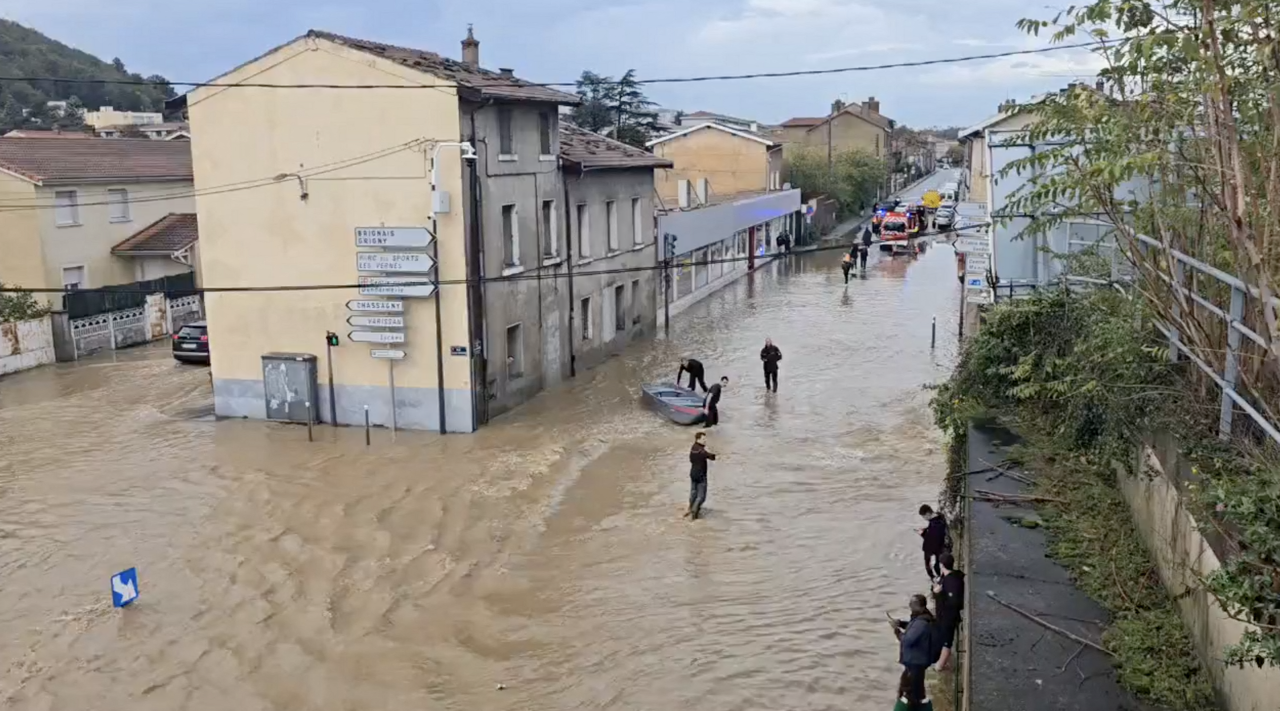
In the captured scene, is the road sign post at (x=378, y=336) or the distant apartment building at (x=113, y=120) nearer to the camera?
the road sign post at (x=378, y=336)

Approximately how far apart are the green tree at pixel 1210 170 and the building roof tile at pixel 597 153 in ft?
57.2

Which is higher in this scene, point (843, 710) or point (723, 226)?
point (723, 226)

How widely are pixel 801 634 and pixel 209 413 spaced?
16580 millimetres

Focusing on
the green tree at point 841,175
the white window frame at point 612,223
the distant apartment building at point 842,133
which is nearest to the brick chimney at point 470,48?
the white window frame at point 612,223

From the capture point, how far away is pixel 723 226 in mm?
44125

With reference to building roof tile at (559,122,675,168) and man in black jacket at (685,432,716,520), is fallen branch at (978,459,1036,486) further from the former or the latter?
building roof tile at (559,122,675,168)

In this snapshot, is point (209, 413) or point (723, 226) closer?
point (209, 413)

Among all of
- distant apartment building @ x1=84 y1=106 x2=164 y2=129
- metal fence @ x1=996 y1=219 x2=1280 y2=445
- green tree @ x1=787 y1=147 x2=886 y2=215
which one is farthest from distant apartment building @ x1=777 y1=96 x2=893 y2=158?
metal fence @ x1=996 y1=219 x2=1280 y2=445

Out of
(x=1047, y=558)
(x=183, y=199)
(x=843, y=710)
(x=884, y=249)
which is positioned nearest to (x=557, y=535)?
(x=843, y=710)

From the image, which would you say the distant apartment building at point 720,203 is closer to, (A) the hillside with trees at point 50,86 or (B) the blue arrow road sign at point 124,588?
(B) the blue arrow road sign at point 124,588

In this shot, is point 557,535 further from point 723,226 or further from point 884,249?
point 884,249

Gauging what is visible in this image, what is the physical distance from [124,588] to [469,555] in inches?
177

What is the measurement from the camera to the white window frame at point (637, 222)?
107 feet

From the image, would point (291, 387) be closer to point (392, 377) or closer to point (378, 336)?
point (392, 377)
